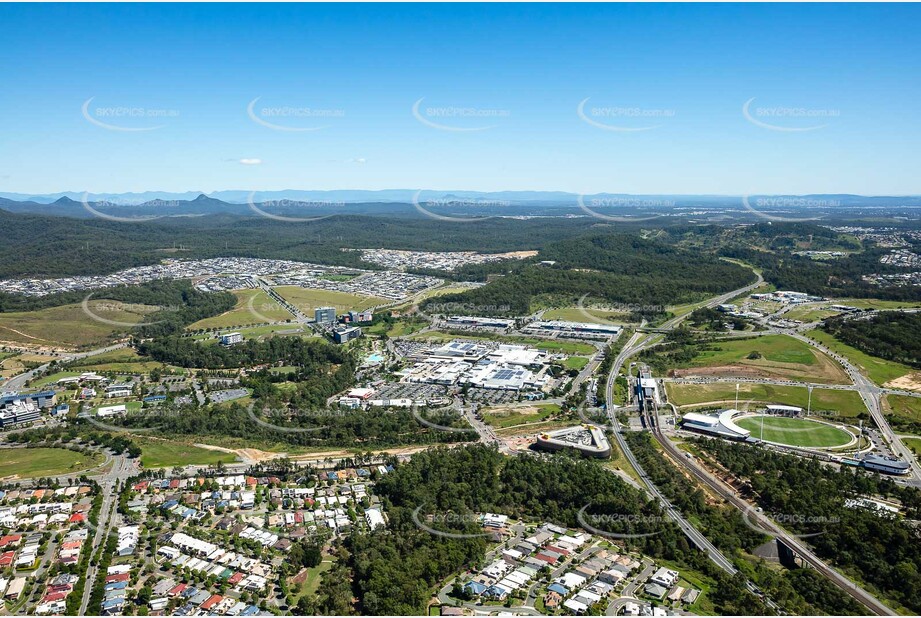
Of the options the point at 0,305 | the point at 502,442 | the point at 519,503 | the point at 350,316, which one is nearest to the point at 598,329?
the point at 350,316

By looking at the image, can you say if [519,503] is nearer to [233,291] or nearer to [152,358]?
[152,358]

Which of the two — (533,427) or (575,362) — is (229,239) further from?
(533,427)

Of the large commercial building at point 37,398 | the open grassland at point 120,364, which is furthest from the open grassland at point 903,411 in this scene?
the large commercial building at point 37,398

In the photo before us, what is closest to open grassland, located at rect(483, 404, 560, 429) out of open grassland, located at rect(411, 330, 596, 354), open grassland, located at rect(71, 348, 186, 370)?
open grassland, located at rect(411, 330, 596, 354)

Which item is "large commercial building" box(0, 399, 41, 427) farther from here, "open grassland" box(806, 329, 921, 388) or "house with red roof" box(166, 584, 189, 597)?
"open grassland" box(806, 329, 921, 388)

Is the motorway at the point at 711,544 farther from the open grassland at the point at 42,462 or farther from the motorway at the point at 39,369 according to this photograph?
the motorway at the point at 39,369

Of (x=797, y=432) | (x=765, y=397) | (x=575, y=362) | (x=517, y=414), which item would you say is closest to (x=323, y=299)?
(x=575, y=362)
